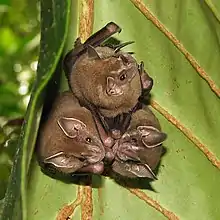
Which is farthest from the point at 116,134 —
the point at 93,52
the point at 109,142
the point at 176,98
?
the point at 176,98

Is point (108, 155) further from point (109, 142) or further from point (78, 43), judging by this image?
point (78, 43)

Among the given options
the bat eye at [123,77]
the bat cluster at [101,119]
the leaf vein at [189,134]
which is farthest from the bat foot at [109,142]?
the leaf vein at [189,134]

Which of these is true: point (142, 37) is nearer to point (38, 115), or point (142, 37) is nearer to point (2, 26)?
point (38, 115)

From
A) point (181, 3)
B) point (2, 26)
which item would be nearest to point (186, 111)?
point (181, 3)

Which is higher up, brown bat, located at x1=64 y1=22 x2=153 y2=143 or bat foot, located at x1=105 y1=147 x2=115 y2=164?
brown bat, located at x1=64 y1=22 x2=153 y2=143

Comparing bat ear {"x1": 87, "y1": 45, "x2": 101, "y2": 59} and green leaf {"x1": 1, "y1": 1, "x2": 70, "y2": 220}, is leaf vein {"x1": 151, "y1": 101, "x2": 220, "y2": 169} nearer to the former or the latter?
bat ear {"x1": 87, "y1": 45, "x2": 101, "y2": 59}

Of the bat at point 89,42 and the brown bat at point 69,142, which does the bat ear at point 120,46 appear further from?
the brown bat at point 69,142

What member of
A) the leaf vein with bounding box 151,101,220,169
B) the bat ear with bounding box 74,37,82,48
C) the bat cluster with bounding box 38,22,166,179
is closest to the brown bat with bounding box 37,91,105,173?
the bat cluster with bounding box 38,22,166,179
